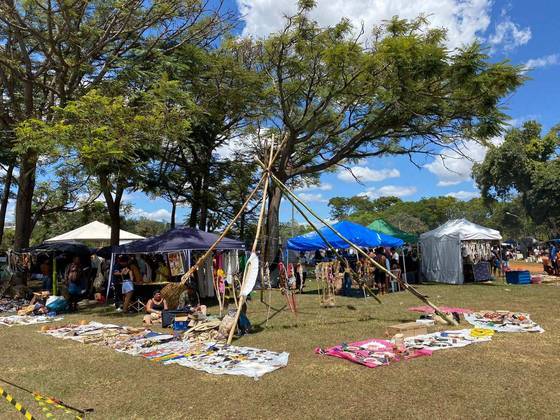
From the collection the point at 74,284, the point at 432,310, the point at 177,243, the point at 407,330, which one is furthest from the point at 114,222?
the point at 407,330

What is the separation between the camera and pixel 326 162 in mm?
21516

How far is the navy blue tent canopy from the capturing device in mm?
12820

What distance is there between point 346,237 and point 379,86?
239 inches

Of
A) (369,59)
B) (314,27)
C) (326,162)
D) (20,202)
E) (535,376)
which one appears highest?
(314,27)

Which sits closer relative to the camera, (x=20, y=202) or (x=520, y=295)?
(x=520, y=295)

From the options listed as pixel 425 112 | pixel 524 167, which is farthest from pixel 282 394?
pixel 524 167

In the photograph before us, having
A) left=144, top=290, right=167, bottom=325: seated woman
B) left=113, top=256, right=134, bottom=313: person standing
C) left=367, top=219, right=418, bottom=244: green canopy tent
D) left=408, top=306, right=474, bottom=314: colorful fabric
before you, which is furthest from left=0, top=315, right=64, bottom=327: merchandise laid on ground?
left=367, top=219, right=418, bottom=244: green canopy tent

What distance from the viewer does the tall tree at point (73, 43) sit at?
537 inches

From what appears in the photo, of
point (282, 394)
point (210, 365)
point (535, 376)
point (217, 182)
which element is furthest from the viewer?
point (217, 182)

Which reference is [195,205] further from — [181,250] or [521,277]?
[521,277]

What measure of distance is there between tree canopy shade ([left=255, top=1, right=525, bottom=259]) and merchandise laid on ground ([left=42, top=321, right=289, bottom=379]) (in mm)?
11133

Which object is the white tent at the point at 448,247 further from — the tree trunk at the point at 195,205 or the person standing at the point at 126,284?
the person standing at the point at 126,284

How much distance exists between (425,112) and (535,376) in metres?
14.8

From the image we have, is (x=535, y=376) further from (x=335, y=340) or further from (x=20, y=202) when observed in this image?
(x=20, y=202)
